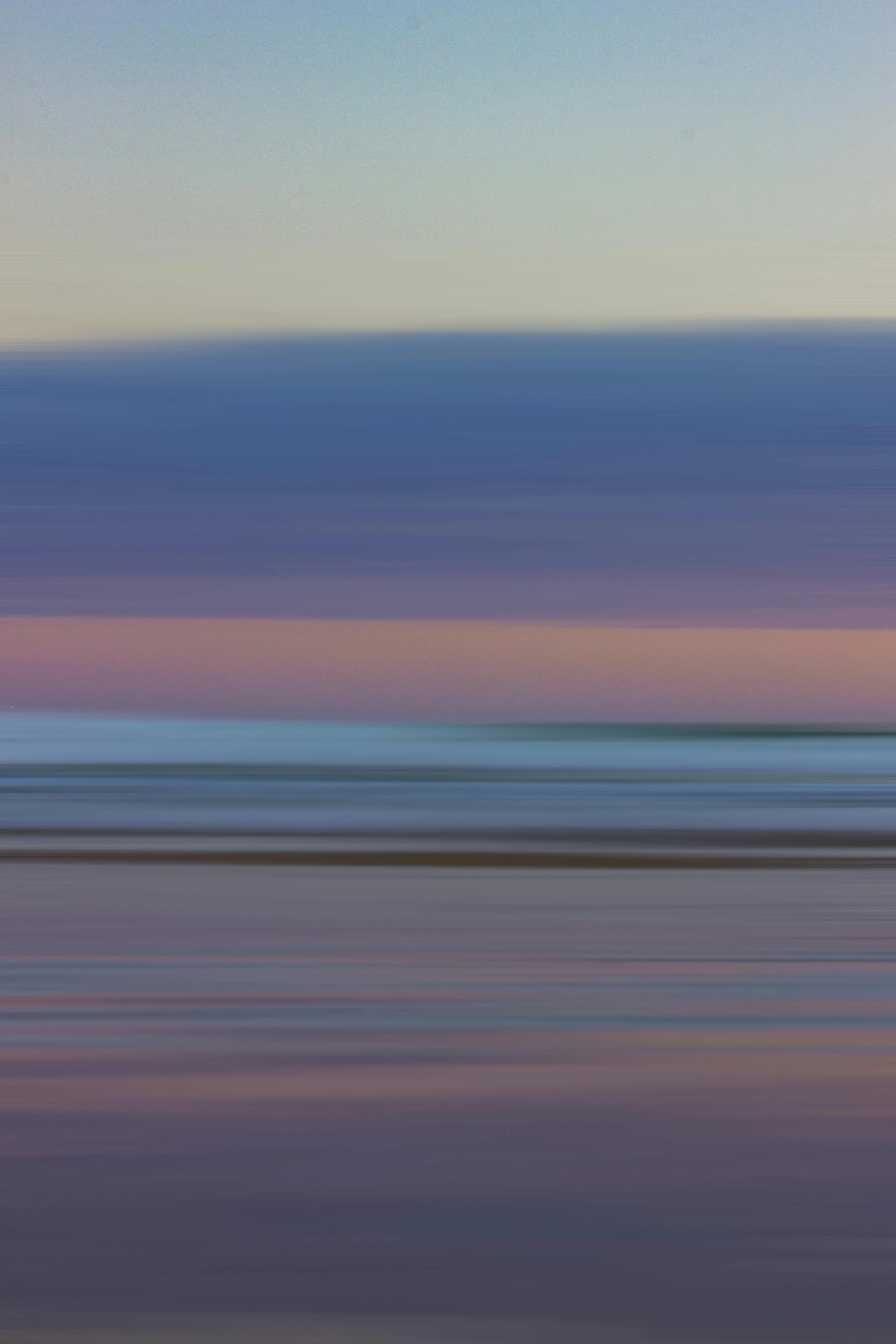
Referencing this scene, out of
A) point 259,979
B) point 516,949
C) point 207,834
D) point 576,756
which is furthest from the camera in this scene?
point 576,756

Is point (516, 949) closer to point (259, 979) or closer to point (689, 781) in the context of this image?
point (259, 979)

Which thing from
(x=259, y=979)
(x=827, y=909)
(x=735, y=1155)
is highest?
(x=827, y=909)

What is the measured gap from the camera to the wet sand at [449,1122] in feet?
7.38

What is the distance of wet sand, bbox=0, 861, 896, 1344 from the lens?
88.6 inches

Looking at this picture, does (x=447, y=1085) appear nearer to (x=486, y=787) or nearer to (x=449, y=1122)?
(x=449, y=1122)

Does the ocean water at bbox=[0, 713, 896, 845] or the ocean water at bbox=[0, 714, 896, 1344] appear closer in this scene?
the ocean water at bbox=[0, 714, 896, 1344]

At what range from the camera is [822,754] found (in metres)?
9.64

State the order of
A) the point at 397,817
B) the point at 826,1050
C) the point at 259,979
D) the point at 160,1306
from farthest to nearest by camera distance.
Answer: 1. the point at 397,817
2. the point at 259,979
3. the point at 826,1050
4. the point at 160,1306

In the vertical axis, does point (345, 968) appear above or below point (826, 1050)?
above

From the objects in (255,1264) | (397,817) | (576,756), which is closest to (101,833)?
(397,817)

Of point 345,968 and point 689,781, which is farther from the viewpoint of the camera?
point 689,781

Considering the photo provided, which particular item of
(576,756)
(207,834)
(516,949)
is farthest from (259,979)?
(576,756)

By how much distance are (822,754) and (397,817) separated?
346 cm

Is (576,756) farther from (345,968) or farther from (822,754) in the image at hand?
(345,968)
